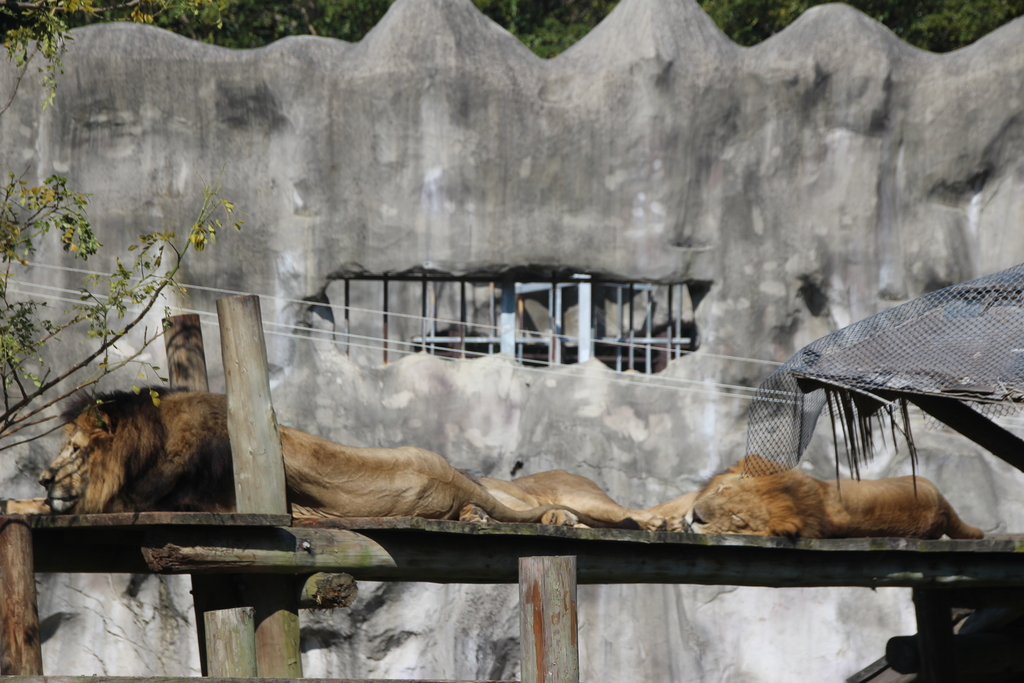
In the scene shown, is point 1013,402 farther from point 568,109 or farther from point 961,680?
point 568,109

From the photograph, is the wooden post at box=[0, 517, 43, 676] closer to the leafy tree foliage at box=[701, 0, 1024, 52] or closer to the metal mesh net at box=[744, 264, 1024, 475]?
the metal mesh net at box=[744, 264, 1024, 475]

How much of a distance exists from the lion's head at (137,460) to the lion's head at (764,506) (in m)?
2.08

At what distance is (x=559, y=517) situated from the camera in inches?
203

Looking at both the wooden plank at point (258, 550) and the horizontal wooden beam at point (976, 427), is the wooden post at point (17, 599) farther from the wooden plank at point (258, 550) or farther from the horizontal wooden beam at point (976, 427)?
the horizontal wooden beam at point (976, 427)

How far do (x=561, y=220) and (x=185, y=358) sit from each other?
144 inches

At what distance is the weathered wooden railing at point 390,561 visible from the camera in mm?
3748

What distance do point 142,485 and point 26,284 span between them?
13.7ft

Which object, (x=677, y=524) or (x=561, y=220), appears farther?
(x=561, y=220)

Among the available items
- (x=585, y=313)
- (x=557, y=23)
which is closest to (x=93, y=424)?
(x=585, y=313)

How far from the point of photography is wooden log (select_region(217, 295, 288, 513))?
416 cm

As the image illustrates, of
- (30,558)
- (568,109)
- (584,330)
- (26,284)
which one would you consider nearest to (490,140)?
(568,109)

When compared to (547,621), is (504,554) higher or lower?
higher

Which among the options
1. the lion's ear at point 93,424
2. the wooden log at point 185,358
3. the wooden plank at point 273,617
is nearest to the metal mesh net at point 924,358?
the wooden plank at point 273,617

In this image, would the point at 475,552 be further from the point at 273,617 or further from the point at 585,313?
the point at 585,313
